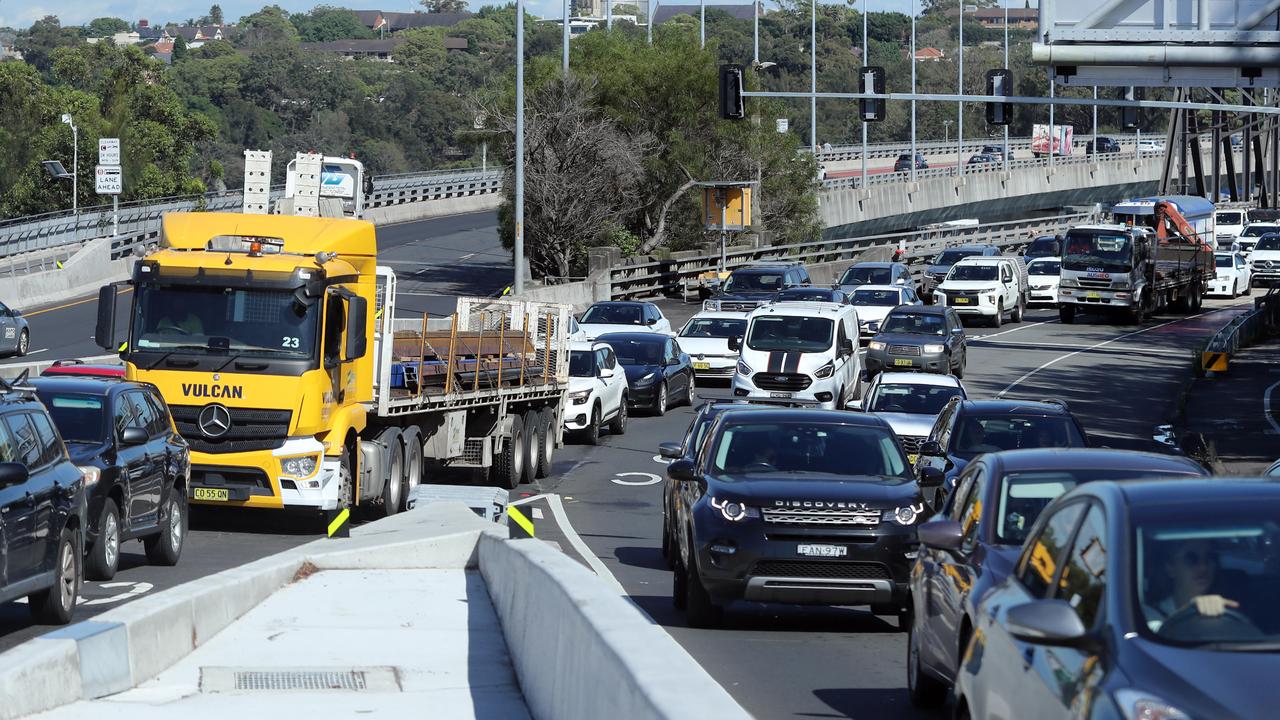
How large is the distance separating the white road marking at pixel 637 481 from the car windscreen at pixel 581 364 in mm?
3822

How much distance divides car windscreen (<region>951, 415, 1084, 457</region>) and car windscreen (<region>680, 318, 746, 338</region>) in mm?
19411

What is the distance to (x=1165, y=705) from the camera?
205 inches

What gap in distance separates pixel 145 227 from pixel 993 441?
52493 millimetres

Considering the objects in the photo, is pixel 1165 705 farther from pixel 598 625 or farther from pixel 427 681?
pixel 427 681

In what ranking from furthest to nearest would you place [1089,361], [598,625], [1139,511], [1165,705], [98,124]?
[98,124], [1089,361], [598,625], [1139,511], [1165,705]

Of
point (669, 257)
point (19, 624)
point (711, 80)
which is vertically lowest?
point (19, 624)

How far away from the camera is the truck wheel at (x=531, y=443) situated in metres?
24.8

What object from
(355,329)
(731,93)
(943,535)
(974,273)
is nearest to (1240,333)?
(974,273)

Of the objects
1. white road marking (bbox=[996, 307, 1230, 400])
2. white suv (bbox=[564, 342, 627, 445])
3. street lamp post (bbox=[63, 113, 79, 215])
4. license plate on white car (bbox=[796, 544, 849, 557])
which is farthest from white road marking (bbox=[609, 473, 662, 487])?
street lamp post (bbox=[63, 113, 79, 215])

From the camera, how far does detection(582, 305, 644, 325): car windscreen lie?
127 feet

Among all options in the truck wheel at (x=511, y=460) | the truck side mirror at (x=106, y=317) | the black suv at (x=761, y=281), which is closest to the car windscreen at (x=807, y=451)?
the truck side mirror at (x=106, y=317)

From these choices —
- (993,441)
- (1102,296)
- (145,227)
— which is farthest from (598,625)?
(145,227)

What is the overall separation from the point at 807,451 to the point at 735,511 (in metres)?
1.50

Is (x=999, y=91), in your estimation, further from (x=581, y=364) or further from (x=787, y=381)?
(x=581, y=364)
